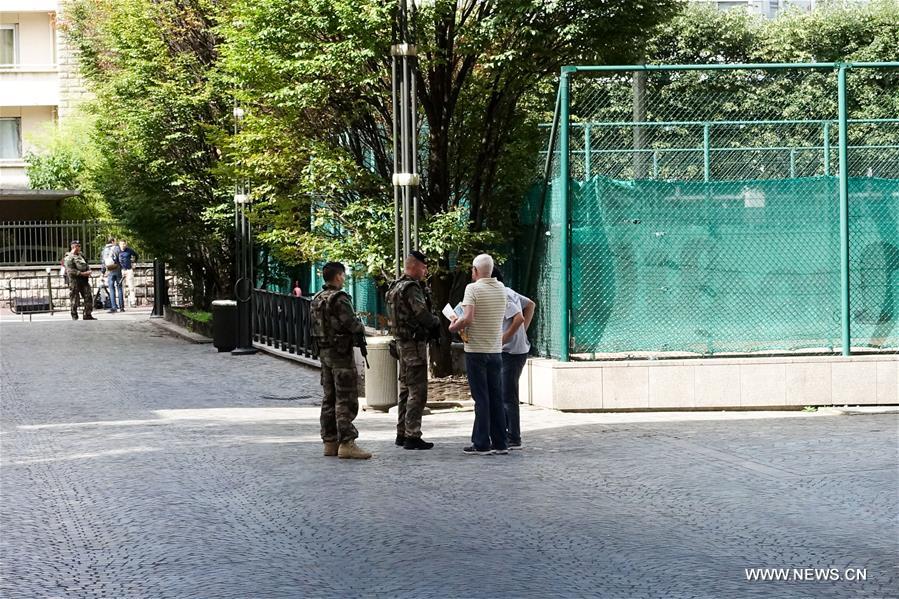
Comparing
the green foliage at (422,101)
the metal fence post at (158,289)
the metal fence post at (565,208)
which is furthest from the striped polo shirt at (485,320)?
the metal fence post at (158,289)

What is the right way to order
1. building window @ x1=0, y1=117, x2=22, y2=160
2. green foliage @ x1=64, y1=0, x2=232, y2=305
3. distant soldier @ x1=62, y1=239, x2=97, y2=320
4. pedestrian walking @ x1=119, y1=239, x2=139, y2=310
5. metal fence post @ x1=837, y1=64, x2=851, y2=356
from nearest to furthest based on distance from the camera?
metal fence post @ x1=837, y1=64, x2=851, y2=356 < green foliage @ x1=64, y1=0, x2=232, y2=305 < distant soldier @ x1=62, y1=239, x2=97, y2=320 < pedestrian walking @ x1=119, y1=239, x2=139, y2=310 < building window @ x1=0, y1=117, x2=22, y2=160

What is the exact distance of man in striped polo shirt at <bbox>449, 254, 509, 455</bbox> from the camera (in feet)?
39.4

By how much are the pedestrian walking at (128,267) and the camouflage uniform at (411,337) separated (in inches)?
1031

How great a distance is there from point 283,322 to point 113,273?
15022 mm

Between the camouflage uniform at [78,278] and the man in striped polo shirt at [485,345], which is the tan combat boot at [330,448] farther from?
the camouflage uniform at [78,278]

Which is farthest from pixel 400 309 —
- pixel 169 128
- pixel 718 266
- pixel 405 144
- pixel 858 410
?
pixel 169 128

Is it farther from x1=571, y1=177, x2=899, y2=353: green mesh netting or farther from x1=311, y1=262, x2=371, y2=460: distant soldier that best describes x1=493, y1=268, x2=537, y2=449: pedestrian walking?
x1=571, y1=177, x2=899, y2=353: green mesh netting

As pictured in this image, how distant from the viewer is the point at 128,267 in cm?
3822

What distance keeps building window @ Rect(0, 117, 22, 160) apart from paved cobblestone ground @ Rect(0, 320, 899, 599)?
43.4 m

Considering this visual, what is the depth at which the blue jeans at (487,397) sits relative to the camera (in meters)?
12.0

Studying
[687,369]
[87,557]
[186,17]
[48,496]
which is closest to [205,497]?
[48,496]

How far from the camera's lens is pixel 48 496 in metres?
10.2

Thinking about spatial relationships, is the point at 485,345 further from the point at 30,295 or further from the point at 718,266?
the point at 30,295

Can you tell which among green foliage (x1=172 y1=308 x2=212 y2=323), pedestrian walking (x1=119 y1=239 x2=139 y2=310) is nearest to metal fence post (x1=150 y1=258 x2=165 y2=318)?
green foliage (x1=172 y1=308 x2=212 y2=323)
